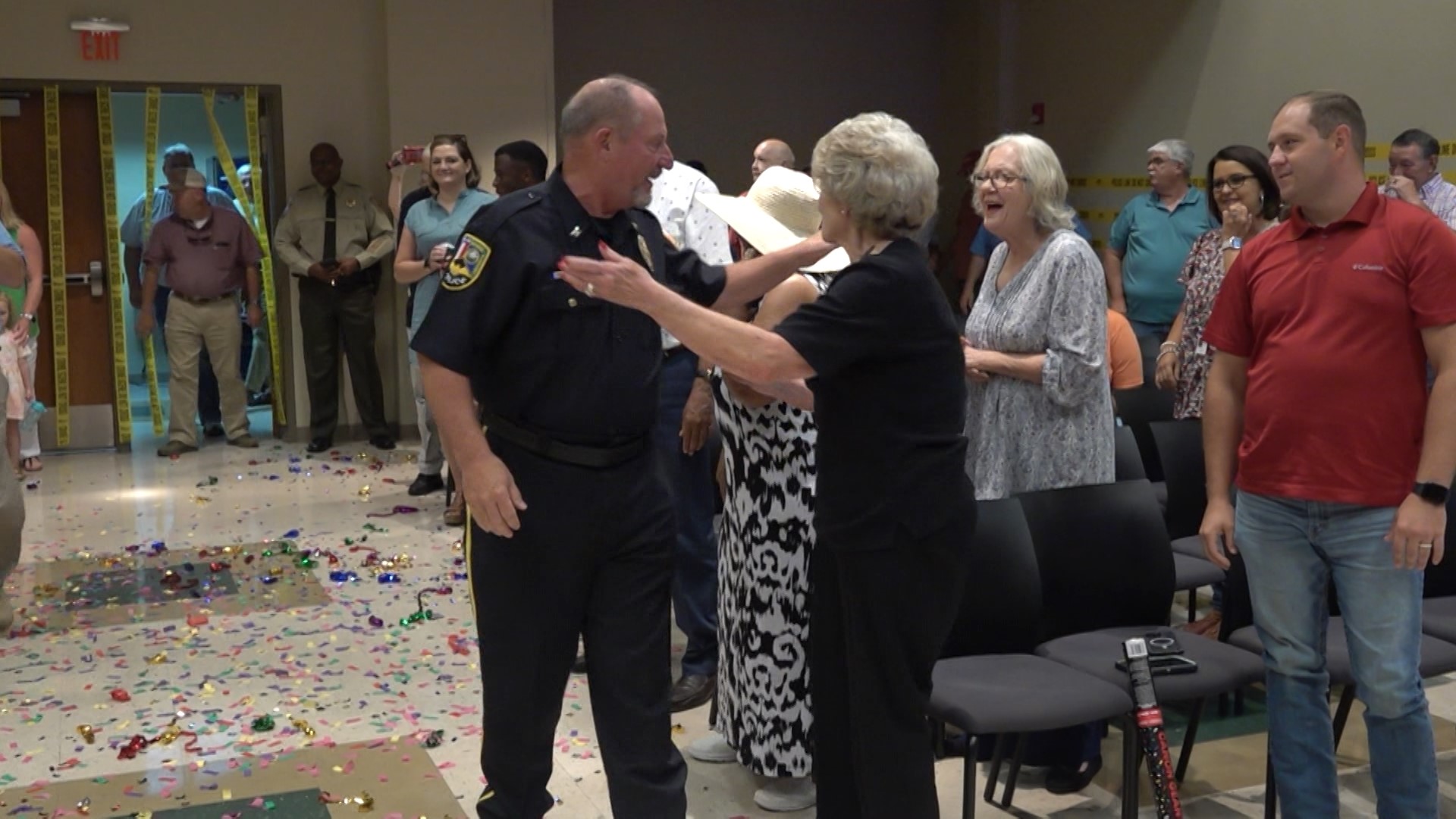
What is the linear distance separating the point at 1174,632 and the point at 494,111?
276 inches

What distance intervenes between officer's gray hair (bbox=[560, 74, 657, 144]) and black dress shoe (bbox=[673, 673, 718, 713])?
6.73ft

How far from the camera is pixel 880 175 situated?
2.62 metres

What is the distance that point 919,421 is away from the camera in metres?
2.66

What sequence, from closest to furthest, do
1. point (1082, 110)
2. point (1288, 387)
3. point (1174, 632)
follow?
point (1288, 387)
point (1174, 632)
point (1082, 110)

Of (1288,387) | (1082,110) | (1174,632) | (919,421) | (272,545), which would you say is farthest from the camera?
(1082,110)


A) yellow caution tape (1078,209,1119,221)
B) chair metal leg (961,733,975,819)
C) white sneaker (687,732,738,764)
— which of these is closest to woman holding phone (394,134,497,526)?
white sneaker (687,732,738,764)

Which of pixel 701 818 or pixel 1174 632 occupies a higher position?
pixel 1174 632

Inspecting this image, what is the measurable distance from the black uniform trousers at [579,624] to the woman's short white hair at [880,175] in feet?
2.26

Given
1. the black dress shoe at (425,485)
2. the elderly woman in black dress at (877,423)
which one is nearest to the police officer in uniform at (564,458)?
the elderly woman in black dress at (877,423)

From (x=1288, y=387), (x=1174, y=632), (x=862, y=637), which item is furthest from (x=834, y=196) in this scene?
(x=1174, y=632)

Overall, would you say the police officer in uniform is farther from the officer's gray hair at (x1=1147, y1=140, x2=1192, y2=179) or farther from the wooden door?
the wooden door

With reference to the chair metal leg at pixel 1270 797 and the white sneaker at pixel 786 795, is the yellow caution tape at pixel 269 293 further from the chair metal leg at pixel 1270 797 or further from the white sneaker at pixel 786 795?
the chair metal leg at pixel 1270 797

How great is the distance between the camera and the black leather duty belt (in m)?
2.83

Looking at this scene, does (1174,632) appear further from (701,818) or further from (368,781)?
(368,781)
